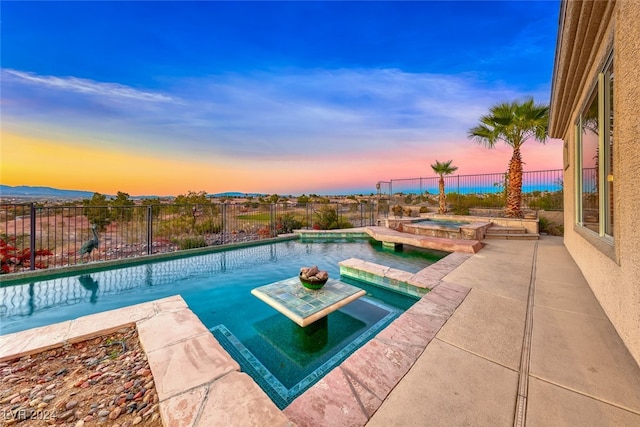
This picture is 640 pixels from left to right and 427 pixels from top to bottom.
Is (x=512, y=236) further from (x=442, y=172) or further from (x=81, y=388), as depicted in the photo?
(x=81, y=388)

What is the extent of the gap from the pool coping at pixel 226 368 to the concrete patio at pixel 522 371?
124mm

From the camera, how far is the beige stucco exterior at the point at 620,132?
61.3 inches

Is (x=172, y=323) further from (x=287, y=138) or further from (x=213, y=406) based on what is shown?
(x=287, y=138)

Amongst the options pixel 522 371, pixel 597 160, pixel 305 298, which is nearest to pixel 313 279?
pixel 305 298

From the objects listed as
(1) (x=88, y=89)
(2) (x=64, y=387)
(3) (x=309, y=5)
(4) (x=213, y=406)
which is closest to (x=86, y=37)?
(1) (x=88, y=89)

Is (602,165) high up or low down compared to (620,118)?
down

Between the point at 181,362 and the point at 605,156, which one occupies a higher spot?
the point at 605,156

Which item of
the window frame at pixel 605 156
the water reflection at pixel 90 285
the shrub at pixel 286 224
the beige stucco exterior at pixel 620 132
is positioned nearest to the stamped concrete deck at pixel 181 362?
the water reflection at pixel 90 285

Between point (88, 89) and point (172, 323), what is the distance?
25.8ft

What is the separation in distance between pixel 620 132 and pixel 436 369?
238cm

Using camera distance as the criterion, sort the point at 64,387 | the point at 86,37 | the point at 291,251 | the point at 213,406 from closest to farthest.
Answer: the point at 213,406, the point at 64,387, the point at 86,37, the point at 291,251

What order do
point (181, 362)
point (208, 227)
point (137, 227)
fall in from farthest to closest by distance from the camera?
point (208, 227), point (137, 227), point (181, 362)

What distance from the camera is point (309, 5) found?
276 inches

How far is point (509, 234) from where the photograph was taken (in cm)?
727
